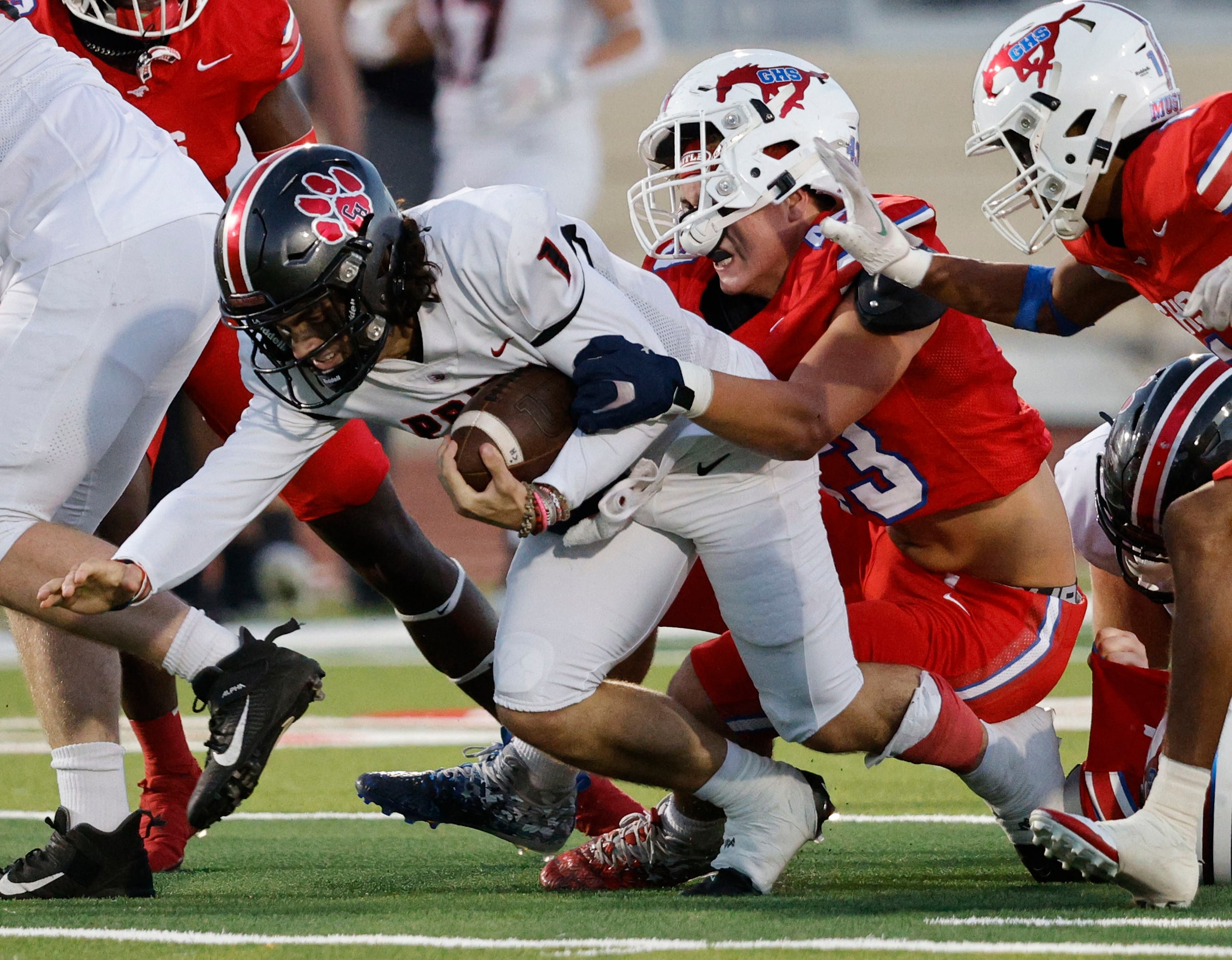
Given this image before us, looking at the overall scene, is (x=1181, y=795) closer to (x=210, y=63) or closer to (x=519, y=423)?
(x=519, y=423)

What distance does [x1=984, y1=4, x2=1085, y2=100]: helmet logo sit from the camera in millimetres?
3053

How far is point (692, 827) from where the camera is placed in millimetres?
3078

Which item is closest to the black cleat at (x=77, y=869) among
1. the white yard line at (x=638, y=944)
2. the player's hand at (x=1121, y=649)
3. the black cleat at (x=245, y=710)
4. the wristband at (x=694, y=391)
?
the black cleat at (x=245, y=710)

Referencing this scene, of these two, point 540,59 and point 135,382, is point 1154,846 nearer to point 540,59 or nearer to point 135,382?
point 135,382

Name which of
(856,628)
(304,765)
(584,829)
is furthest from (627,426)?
(304,765)

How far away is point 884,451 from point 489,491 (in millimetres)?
891

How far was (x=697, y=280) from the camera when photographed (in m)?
3.39

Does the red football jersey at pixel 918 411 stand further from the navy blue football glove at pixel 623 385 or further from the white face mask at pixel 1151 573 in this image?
the navy blue football glove at pixel 623 385

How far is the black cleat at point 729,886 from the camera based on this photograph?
288cm

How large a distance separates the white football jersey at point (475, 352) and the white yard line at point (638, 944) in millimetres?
587

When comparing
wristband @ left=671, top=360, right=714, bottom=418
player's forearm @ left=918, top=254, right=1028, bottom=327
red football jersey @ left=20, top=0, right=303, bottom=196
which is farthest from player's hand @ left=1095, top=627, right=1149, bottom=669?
red football jersey @ left=20, top=0, right=303, bottom=196

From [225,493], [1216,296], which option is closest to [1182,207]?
[1216,296]

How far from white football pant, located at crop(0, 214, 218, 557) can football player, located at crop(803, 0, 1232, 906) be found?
1199 millimetres

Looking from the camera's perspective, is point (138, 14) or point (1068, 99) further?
point (138, 14)
